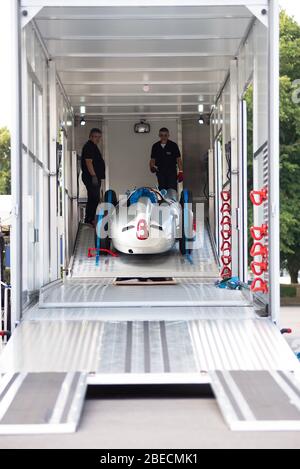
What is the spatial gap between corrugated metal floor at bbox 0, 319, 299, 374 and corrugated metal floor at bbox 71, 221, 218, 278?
160 inches

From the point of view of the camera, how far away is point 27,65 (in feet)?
31.2

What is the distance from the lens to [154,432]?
5.54 m

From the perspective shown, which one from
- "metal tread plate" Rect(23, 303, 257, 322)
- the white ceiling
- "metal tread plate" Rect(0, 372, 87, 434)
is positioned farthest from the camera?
the white ceiling

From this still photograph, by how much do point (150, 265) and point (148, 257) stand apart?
67 centimetres

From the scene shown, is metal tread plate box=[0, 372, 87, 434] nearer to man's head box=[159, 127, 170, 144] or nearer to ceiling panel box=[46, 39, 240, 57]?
ceiling panel box=[46, 39, 240, 57]

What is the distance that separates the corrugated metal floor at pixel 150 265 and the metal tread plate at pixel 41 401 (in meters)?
5.61

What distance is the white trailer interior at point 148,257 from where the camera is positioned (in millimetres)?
6988

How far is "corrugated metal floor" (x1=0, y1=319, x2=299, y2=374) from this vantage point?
22.5 ft

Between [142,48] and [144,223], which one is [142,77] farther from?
[144,223]

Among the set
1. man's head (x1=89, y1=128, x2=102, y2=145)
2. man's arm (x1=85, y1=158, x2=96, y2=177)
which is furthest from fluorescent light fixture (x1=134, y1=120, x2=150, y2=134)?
man's arm (x1=85, y1=158, x2=96, y2=177)

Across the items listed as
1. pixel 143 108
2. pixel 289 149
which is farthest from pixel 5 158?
pixel 143 108

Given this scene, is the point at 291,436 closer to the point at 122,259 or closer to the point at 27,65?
the point at 27,65
